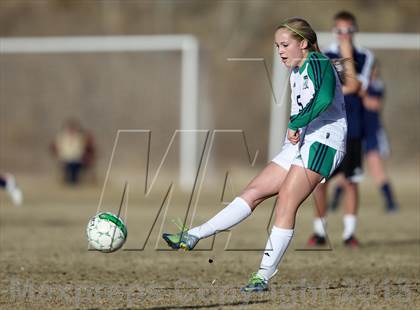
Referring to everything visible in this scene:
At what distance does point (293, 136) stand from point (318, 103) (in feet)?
0.97

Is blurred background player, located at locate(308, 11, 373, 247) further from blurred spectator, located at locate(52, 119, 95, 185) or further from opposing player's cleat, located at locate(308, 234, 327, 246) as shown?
blurred spectator, located at locate(52, 119, 95, 185)

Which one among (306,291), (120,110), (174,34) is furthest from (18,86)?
(306,291)

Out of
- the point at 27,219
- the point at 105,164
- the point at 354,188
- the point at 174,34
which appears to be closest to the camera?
the point at 354,188

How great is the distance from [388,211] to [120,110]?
11745 mm

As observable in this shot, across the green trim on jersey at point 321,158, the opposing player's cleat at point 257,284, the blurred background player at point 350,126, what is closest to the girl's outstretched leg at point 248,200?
the green trim on jersey at point 321,158

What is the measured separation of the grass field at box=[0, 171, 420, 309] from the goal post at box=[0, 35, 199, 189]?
6610 millimetres

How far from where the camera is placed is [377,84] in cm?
1566

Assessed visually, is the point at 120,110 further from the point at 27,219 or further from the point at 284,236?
the point at 284,236

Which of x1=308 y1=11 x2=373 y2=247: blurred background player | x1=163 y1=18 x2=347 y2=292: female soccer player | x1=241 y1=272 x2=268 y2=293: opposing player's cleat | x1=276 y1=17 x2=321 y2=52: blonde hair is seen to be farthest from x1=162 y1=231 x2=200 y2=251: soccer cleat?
x1=308 y1=11 x2=373 y2=247: blurred background player

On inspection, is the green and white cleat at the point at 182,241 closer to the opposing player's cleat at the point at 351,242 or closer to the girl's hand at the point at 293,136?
the girl's hand at the point at 293,136

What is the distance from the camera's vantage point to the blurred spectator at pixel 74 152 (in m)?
21.5

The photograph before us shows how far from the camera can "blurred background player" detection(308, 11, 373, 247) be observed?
982 centimetres

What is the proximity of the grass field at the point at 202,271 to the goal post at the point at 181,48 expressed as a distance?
260 inches

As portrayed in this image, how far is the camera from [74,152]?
70.3 feet
